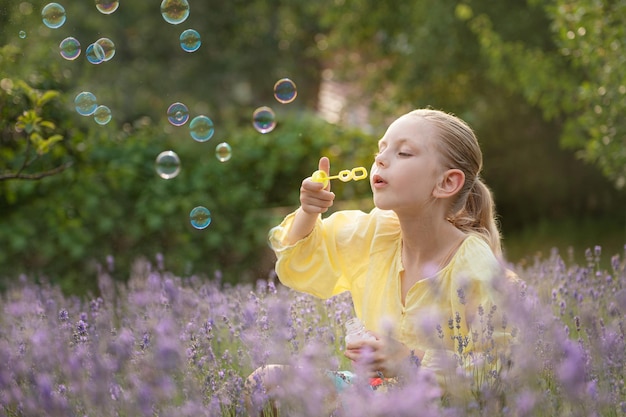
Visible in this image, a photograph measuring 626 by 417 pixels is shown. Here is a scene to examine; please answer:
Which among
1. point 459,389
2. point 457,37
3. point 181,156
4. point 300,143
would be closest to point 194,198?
point 181,156

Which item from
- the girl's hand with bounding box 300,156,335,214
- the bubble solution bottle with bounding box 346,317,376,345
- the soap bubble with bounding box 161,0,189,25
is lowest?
the bubble solution bottle with bounding box 346,317,376,345

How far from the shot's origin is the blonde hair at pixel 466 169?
286cm

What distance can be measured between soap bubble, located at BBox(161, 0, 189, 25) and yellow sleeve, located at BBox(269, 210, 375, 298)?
2018 mm

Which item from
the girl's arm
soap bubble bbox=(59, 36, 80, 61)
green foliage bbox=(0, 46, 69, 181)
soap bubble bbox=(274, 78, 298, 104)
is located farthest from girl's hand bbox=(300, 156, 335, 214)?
soap bubble bbox=(59, 36, 80, 61)

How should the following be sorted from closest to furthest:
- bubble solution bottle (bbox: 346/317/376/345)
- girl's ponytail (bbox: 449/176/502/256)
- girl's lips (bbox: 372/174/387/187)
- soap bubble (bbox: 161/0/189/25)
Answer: bubble solution bottle (bbox: 346/317/376/345) → girl's lips (bbox: 372/174/387/187) → girl's ponytail (bbox: 449/176/502/256) → soap bubble (bbox: 161/0/189/25)

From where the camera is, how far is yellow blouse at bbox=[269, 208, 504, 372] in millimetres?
2654

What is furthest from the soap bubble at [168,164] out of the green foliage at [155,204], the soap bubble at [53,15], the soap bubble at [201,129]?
the green foliage at [155,204]

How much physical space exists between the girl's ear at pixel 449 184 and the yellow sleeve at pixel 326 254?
1.14 feet

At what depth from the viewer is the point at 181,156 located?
6457mm

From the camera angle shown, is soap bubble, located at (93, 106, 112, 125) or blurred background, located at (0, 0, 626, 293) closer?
soap bubble, located at (93, 106, 112, 125)

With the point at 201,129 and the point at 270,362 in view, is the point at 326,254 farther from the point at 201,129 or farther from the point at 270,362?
the point at 201,129

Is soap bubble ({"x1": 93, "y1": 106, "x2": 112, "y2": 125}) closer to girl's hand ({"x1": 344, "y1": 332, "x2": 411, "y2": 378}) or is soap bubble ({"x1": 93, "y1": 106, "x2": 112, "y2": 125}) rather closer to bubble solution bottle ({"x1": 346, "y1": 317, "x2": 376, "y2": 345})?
bubble solution bottle ({"x1": 346, "y1": 317, "x2": 376, "y2": 345})

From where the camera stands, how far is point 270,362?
2.85 meters

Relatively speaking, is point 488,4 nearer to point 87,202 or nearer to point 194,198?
point 194,198
